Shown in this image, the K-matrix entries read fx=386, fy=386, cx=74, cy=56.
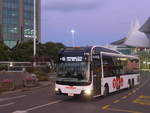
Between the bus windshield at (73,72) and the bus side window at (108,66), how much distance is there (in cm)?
264

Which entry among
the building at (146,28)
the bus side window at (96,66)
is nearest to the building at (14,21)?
the building at (146,28)

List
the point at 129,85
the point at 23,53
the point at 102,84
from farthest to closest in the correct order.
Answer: the point at 23,53, the point at 129,85, the point at 102,84

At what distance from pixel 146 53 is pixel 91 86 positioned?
5795 inches

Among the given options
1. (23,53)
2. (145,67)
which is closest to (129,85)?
(23,53)

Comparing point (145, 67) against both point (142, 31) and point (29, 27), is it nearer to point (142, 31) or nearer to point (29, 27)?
point (142, 31)

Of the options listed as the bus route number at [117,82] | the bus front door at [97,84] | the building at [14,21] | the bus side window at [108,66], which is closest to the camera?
the bus front door at [97,84]

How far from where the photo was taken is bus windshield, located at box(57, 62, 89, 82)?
1886 cm

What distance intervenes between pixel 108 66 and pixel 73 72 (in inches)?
148

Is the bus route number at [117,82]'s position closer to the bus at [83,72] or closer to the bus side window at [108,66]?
the bus side window at [108,66]

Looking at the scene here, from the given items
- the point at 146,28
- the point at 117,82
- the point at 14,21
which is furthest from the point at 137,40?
the point at 117,82

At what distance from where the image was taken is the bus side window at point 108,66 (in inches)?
845

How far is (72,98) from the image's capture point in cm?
2109

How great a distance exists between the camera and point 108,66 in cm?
2219

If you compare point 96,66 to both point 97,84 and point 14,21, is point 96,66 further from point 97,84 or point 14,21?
point 14,21
